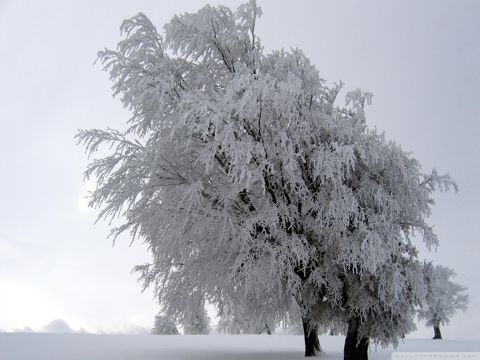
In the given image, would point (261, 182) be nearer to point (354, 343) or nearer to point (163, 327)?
point (354, 343)

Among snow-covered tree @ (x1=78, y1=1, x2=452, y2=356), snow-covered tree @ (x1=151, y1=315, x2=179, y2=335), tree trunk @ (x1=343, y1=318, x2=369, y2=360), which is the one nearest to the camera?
snow-covered tree @ (x1=78, y1=1, x2=452, y2=356)

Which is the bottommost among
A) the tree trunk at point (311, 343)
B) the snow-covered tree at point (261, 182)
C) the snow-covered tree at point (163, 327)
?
the snow-covered tree at point (163, 327)

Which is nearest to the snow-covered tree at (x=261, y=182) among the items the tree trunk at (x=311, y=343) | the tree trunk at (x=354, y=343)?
the tree trunk at (x=354, y=343)

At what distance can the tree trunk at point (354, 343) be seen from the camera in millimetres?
12227

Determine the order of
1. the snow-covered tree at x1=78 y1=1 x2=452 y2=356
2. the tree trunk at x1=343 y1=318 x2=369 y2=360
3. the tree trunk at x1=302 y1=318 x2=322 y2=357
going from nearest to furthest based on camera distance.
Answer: the snow-covered tree at x1=78 y1=1 x2=452 y2=356, the tree trunk at x1=343 y1=318 x2=369 y2=360, the tree trunk at x1=302 y1=318 x2=322 y2=357

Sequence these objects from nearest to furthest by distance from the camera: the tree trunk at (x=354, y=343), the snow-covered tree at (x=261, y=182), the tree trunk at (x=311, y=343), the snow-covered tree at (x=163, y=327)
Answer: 1. the snow-covered tree at (x=261, y=182)
2. the tree trunk at (x=354, y=343)
3. the tree trunk at (x=311, y=343)
4. the snow-covered tree at (x=163, y=327)

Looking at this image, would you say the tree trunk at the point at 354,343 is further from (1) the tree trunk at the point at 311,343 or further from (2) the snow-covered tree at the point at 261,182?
(1) the tree trunk at the point at 311,343

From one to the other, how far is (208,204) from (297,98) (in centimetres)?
329

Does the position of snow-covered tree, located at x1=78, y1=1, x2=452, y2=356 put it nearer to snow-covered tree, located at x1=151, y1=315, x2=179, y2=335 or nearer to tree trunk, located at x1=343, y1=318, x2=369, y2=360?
tree trunk, located at x1=343, y1=318, x2=369, y2=360

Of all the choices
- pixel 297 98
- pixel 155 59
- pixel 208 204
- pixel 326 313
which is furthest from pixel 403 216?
pixel 155 59

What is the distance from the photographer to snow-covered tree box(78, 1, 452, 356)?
427 inches

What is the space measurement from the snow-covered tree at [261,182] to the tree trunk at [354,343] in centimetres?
5

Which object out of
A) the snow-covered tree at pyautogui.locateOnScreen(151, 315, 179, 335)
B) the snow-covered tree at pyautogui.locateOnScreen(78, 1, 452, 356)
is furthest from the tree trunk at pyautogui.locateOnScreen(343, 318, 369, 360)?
the snow-covered tree at pyautogui.locateOnScreen(151, 315, 179, 335)

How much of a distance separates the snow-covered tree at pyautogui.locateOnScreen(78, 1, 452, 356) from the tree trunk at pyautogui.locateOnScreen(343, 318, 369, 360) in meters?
0.05
